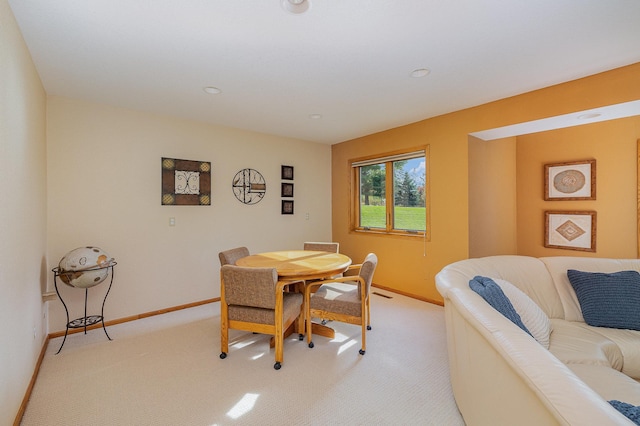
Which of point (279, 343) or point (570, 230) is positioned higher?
point (570, 230)

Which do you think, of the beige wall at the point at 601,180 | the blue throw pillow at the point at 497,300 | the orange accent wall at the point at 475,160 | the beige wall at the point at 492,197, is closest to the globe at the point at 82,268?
the blue throw pillow at the point at 497,300

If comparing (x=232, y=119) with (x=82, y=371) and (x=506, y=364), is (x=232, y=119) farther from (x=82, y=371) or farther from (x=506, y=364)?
(x=506, y=364)

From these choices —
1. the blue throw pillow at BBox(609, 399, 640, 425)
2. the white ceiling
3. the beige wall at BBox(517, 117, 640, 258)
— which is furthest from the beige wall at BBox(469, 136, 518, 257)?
the blue throw pillow at BBox(609, 399, 640, 425)

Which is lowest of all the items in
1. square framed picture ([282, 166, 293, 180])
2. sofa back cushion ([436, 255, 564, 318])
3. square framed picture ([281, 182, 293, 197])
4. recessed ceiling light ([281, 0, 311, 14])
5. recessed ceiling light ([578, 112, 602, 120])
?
sofa back cushion ([436, 255, 564, 318])

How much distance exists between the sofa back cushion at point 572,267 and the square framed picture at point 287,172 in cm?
346

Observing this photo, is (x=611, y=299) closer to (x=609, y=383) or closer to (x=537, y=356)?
(x=609, y=383)

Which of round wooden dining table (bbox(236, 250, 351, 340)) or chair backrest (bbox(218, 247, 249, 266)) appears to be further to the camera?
chair backrest (bbox(218, 247, 249, 266))

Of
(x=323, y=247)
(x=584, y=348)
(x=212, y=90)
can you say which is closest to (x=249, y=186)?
(x=323, y=247)

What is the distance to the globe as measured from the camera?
258cm

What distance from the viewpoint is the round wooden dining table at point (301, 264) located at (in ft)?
8.16

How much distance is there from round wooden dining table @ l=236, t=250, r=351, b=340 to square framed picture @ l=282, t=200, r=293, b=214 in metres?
1.40

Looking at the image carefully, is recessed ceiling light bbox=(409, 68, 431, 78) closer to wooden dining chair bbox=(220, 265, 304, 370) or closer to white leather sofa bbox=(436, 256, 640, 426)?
white leather sofa bbox=(436, 256, 640, 426)

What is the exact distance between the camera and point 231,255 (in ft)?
10.3

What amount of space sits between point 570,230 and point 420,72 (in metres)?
3.13
